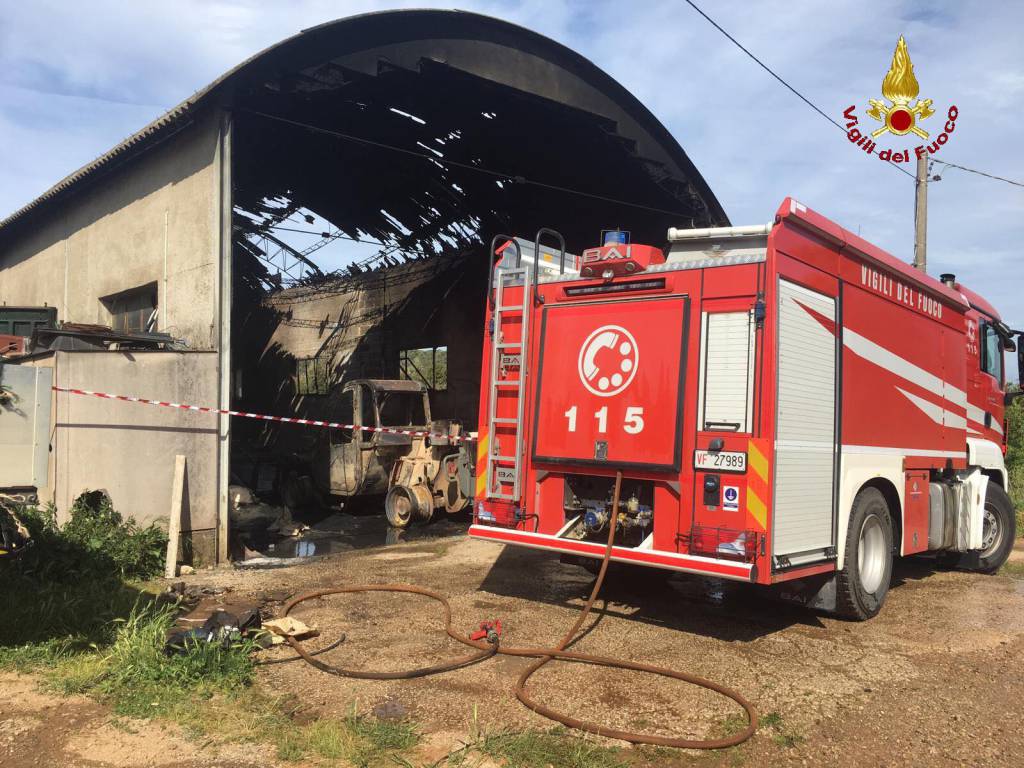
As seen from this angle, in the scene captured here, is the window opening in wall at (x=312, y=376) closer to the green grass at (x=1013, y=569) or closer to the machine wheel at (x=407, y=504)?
the machine wheel at (x=407, y=504)

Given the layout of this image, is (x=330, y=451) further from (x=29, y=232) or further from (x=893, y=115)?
(x=893, y=115)

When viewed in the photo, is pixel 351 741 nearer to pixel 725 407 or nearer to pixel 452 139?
pixel 725 407

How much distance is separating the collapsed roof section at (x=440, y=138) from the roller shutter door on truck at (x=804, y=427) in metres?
6.66

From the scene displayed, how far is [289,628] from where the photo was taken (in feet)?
18.2

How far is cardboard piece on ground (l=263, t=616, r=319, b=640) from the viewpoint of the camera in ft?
18.0

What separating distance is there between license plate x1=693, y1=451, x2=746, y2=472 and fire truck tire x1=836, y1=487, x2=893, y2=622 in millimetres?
1450

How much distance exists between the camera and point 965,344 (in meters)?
8.16

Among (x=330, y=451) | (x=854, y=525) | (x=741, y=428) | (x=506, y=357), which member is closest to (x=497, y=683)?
(x=741, y=428)

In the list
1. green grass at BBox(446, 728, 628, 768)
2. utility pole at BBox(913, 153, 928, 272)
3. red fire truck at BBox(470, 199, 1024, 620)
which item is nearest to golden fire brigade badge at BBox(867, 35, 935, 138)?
utility pole at BBox(913, 153, 928, 272)

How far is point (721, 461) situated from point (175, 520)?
5.50m

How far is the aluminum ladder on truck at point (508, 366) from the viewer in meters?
6.35

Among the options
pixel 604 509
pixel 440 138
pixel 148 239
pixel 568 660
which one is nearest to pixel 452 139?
pixel 440 138

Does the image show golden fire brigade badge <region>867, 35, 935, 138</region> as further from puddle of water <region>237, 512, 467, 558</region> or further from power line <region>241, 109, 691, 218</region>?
puddle of water <region>237, 512, 467, 558</region>

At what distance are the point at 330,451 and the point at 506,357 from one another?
7.48 meters
